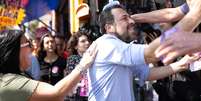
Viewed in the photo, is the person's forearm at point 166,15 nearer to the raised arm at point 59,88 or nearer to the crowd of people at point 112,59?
the crowd of people at point 112,59

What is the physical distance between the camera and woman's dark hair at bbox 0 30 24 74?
3.16 meters

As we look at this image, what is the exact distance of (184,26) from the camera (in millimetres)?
2855

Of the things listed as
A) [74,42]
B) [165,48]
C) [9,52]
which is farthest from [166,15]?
[74,42]

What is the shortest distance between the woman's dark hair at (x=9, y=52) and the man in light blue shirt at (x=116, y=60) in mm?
798

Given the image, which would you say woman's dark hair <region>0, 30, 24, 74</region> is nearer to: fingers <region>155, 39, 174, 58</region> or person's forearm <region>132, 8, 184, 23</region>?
person's forearm <region>132, 8, 184, 23</region>

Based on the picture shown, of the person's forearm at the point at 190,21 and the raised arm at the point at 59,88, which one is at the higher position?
the person's forearm at the point at 190,21

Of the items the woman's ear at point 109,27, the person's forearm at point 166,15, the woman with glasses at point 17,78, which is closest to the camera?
the woman with glasses at point 17,78

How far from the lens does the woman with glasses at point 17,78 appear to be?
311cm

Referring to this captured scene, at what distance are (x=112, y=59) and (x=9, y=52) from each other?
2.96ft

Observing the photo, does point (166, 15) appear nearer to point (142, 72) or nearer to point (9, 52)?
point (142, 72)

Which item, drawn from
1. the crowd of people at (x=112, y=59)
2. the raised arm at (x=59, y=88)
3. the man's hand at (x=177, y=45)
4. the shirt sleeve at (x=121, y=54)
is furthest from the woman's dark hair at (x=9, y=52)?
the man's hand at (x=177, y=45)

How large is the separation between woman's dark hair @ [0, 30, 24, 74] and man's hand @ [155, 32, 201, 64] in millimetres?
1468

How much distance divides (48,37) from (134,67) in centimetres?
312

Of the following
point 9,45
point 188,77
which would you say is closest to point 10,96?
point 9,45
